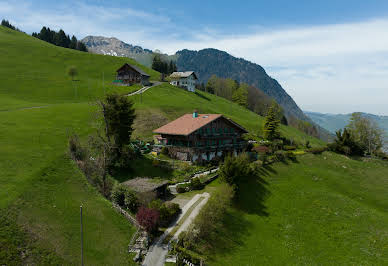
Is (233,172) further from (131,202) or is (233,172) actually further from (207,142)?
(207,142)

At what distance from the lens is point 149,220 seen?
28.9 metres

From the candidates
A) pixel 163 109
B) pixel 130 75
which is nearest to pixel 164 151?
pixel 163 109

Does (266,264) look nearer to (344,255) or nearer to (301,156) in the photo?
(344,255)

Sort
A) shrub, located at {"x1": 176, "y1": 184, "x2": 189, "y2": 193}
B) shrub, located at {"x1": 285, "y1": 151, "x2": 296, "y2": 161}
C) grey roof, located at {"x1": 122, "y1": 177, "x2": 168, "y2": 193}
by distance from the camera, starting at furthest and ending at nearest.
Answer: shrub, located at {"x1": 285, "y1": 151, "x2": 296, "y2": 161} < shrub, located at {"x1": 176, "y1": 184, "x2": 189, "y2": 193} < grey roof, located at {"x1": 122, "y1": 177, "x2": 168, "y2": 193}

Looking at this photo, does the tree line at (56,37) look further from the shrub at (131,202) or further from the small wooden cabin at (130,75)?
the shrub at (131,202)

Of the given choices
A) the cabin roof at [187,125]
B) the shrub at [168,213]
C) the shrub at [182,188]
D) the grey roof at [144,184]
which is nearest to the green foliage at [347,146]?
the cabin roof at [187,125]

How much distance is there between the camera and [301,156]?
6088 centimetres

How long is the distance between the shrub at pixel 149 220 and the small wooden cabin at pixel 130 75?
91.3 meters

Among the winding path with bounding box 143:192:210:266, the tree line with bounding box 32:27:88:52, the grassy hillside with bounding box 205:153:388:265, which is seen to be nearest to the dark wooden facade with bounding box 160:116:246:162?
the grassy hillside with bounding box 205:153:388:265

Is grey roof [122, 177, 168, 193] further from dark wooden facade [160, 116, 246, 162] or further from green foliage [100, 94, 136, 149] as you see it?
dark wooden facade [160, 116, 246, 162]

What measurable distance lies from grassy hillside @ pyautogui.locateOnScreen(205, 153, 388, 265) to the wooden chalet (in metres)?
12.1

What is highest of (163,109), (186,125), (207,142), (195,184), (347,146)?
(163,109)

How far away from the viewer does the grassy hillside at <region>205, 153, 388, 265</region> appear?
29531mm

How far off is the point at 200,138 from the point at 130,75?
240 feet
